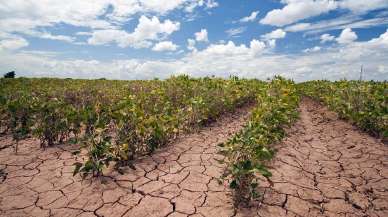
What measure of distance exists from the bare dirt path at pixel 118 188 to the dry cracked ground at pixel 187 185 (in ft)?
0.03

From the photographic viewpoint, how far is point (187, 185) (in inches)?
148

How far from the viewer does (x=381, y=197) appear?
3615mm

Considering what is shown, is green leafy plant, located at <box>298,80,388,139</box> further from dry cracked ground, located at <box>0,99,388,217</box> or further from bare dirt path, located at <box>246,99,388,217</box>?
dry cracked ground, located at <box>0,99,388,217</box>

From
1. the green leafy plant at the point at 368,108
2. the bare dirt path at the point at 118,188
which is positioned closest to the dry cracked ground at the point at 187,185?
the bare dirt path at the point at 118,188

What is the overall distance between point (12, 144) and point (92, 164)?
244 cm

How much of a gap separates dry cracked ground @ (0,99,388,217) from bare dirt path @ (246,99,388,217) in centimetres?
1

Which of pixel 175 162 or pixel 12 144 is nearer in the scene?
pixel 175 162

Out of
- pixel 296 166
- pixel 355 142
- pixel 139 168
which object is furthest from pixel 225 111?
pixel 139 168

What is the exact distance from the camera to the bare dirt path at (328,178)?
329cm

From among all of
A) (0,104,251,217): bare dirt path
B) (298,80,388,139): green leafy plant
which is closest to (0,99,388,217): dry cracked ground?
(0,104,251,217): bare dirt path

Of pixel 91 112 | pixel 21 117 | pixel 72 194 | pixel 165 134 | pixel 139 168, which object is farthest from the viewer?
pixel 21 117

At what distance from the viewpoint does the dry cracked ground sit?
321 cm

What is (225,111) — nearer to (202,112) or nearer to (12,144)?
(202,112)

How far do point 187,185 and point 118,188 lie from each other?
82 centimetres
